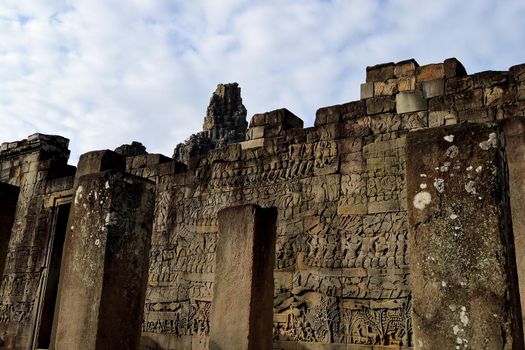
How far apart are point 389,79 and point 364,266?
2941mm

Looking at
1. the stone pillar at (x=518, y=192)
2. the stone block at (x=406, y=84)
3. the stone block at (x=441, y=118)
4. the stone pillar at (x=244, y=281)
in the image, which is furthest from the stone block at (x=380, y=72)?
the stone pillar at (x=244, y=281)

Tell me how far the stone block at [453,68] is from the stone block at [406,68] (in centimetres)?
46

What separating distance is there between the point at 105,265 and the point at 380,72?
546 centimetres

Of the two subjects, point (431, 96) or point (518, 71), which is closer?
point (518, 71)

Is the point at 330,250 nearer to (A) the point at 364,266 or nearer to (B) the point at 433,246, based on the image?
(A) the point at 364,266

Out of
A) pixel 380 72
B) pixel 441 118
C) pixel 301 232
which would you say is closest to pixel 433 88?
pixel 441 118

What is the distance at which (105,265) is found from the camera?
5273 mm

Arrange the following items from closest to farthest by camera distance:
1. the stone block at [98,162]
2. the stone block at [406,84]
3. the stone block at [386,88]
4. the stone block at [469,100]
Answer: the stone block at [98,162]
the stone block at [469,100]
the stone block at [406,84]
the stone block at [386,88]

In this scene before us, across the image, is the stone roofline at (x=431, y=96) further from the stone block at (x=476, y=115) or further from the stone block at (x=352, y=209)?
the stone block at (x=352, y=209)

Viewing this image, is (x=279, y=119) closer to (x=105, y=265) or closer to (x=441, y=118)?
(x=441, y=118)

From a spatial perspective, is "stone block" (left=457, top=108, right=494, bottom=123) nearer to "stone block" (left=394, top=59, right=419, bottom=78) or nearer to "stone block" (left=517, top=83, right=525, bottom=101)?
"stone block" (left=517, top=83, right=525, bottom=101)

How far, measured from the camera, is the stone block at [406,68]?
845 centimetres

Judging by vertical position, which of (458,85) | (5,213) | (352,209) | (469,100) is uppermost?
(458,85)

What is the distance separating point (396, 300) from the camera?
7555 millimetres
